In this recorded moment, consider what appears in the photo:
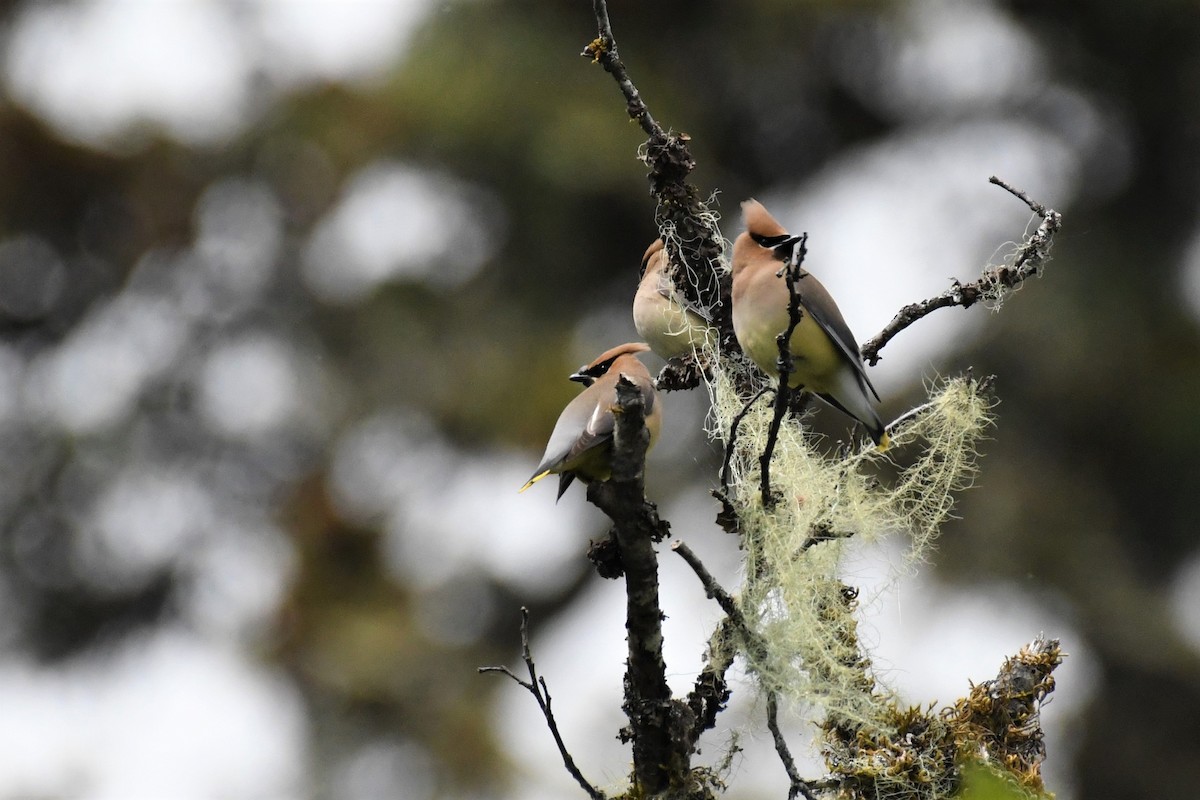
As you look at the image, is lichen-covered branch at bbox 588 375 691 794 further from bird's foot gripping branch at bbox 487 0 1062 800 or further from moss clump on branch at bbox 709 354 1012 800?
moss clump on branch at bbox 709 354 1012 800

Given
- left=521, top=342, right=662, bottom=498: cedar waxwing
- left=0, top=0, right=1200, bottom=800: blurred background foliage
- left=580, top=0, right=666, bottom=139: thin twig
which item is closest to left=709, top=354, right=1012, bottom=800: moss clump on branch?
left=521, top=342, right=662, bottom=498: cedar waxwing

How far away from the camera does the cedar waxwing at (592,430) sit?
443cm

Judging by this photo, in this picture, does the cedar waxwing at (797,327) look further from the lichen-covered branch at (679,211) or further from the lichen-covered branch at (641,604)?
the lichen-covered branch at (641,604)

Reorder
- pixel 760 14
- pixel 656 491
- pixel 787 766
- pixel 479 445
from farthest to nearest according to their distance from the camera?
pixel 760 14 < pixel 479 445 < pixel 656 491 < pixel 787 766

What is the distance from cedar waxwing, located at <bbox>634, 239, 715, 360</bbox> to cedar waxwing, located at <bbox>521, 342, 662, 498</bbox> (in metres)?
0.13

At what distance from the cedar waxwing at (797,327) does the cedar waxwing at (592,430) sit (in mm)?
363

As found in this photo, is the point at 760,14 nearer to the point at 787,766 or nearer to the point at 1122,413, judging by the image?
the point at 1122,413

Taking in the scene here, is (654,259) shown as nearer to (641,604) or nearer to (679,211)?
(679,211)

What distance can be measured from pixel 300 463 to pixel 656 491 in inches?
120

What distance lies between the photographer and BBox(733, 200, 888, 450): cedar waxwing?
4344 mm

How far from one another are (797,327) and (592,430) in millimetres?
643

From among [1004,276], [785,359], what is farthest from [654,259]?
[785,359]

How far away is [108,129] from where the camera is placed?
13.7 metres

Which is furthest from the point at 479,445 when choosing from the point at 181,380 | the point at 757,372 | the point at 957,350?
the point at 757,372
